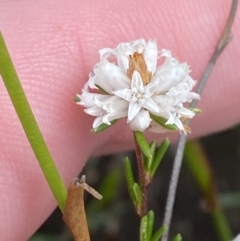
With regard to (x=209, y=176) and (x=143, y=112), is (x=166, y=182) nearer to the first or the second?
(x=209, y=176)

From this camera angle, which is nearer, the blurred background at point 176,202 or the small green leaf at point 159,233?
the small green leaf at point 159,233

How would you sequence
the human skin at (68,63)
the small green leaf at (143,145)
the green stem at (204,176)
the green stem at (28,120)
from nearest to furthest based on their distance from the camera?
the green stem at (28,120)
the small green leaf at (143,145)
the human skin at (68,63)
the green stem at (204,176)

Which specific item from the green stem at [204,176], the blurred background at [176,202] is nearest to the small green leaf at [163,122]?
the green stem at [204,176]

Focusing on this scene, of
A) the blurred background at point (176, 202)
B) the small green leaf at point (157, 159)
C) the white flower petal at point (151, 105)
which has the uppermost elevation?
the white flower petal at point (151, 105)

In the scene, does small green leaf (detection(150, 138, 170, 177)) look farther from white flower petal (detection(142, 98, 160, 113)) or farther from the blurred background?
the blurred background

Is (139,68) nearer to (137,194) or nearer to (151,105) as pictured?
(151,105)

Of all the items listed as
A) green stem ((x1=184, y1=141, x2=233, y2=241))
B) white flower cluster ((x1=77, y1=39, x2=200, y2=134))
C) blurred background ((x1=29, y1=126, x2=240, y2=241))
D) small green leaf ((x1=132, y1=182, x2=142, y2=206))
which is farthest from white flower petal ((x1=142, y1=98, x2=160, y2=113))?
blurred background ((x1=29, y1=126, x2=240, y2=241))

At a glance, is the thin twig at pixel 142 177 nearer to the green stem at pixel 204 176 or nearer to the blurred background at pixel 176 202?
the green stem at pixel 204 176

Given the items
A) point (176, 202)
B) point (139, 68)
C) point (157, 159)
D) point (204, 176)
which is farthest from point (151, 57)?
point (176, 202)
